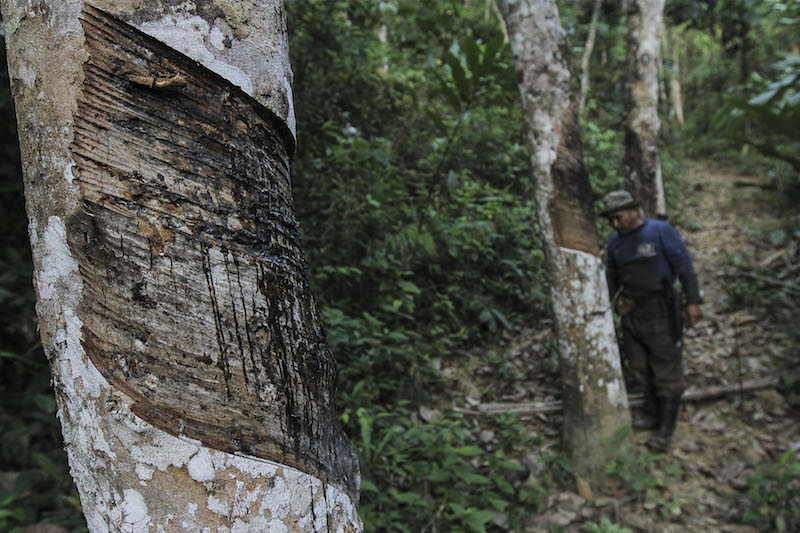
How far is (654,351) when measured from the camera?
419 centimetres

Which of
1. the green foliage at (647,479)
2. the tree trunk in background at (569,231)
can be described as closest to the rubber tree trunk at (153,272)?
the tree trunk in background at (569,231)

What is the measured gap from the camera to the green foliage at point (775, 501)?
2.90m

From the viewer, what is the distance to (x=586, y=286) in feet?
11.0

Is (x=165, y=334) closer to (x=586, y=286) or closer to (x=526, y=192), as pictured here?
(x=586, y=286)

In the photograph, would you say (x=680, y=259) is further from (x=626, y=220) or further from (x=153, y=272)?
(x=153, y=272)

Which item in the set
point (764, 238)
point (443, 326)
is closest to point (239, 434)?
point (443, 326)

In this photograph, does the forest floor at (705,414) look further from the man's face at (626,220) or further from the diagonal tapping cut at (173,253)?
the diagonal tapping cut at (173,253)

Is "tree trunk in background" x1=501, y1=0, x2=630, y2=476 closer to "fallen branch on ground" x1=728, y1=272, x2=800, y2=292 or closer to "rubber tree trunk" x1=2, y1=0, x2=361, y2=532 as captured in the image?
"rubber tree trunk" x1=2, y1=0, x2=361, y2=532

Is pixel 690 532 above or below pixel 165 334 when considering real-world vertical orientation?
below

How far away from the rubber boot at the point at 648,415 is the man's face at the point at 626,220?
1.39 meters

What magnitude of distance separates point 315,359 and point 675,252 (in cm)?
A: 402

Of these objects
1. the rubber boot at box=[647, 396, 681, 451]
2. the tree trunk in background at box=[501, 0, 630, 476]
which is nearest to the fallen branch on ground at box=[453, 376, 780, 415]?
the rubber boot at box=[647, 396, 681, 451]

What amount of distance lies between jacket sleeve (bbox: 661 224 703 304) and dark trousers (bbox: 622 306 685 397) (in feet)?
0.92

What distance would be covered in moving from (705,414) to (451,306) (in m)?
2.30
